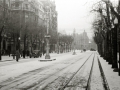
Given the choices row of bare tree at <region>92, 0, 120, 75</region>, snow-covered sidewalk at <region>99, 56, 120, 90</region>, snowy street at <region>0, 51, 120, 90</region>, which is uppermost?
row of bare tree at <region>92, 0, 120, 75</region>

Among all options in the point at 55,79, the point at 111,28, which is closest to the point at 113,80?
the point at 55,79

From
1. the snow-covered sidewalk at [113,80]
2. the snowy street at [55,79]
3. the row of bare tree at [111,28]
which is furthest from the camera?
the row of bare tree at [111,28]

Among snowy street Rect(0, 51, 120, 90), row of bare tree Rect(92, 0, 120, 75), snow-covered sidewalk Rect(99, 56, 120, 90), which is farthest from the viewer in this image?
row of bare tree Rect(92, 0, 120, 75)

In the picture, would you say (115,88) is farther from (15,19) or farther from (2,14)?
(15,19)

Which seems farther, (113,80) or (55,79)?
(55,79)

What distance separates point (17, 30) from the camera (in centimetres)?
4556

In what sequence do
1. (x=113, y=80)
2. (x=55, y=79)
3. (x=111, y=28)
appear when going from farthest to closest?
(x=111, y=28) < (x=55, y=79) < (x=113, y=80)

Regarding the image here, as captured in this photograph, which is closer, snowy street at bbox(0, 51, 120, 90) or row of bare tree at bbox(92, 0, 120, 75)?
snowy street at bbox(0, 51, 120, 90)

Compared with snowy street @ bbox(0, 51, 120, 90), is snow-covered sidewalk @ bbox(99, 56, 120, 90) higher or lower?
lower

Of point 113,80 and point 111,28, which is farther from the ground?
point 111,28

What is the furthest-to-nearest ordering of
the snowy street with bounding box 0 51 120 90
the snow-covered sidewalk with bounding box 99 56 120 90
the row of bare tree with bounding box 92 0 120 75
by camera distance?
the row of bare tree with bounding box 92 0 120 75, the snow-covered sidewalk with bounding box 99 56 120 90, the snowy street with bounding box 0 51 120 90

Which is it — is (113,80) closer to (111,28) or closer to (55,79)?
(55,79)

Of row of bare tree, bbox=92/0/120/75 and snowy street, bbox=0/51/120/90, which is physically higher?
row of bare tree, bbox=92/0/120/75

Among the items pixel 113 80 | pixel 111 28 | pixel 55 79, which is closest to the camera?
pixel 113 80
